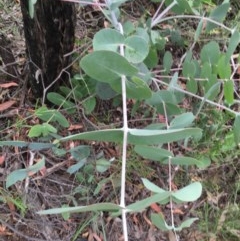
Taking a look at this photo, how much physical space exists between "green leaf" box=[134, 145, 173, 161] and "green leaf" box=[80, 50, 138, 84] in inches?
5.5

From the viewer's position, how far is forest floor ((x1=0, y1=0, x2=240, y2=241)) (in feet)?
4.88

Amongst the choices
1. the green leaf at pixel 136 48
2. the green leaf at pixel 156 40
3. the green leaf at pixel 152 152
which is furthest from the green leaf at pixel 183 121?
the green leaf at pixel 156 40

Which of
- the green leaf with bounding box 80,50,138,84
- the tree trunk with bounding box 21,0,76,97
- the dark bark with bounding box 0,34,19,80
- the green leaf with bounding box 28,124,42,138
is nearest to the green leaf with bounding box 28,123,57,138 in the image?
the green leaf with bounding box 28,124,42,138

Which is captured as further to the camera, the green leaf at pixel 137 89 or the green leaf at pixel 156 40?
the green leaf at pixel 156 40

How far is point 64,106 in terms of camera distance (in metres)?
1.52

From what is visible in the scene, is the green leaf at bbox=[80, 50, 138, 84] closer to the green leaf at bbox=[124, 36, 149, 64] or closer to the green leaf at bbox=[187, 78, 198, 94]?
the green leaf at bbox=[124, 36, 149, 64]

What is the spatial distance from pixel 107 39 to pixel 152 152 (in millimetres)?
227

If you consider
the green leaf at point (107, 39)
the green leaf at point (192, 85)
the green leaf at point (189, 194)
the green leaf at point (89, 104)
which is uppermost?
the green leaf at point (107, 39)

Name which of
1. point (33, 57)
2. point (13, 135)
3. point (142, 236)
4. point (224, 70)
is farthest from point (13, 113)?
point (224, 70)

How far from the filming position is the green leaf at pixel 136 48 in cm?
102

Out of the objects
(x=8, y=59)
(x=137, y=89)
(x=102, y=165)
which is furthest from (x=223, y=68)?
(x=8, y=59)

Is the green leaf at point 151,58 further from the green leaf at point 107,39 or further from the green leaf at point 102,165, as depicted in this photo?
the green leaf at point 107,39

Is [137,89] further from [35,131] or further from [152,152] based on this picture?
[35,131]

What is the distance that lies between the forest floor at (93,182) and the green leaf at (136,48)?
46 cm
